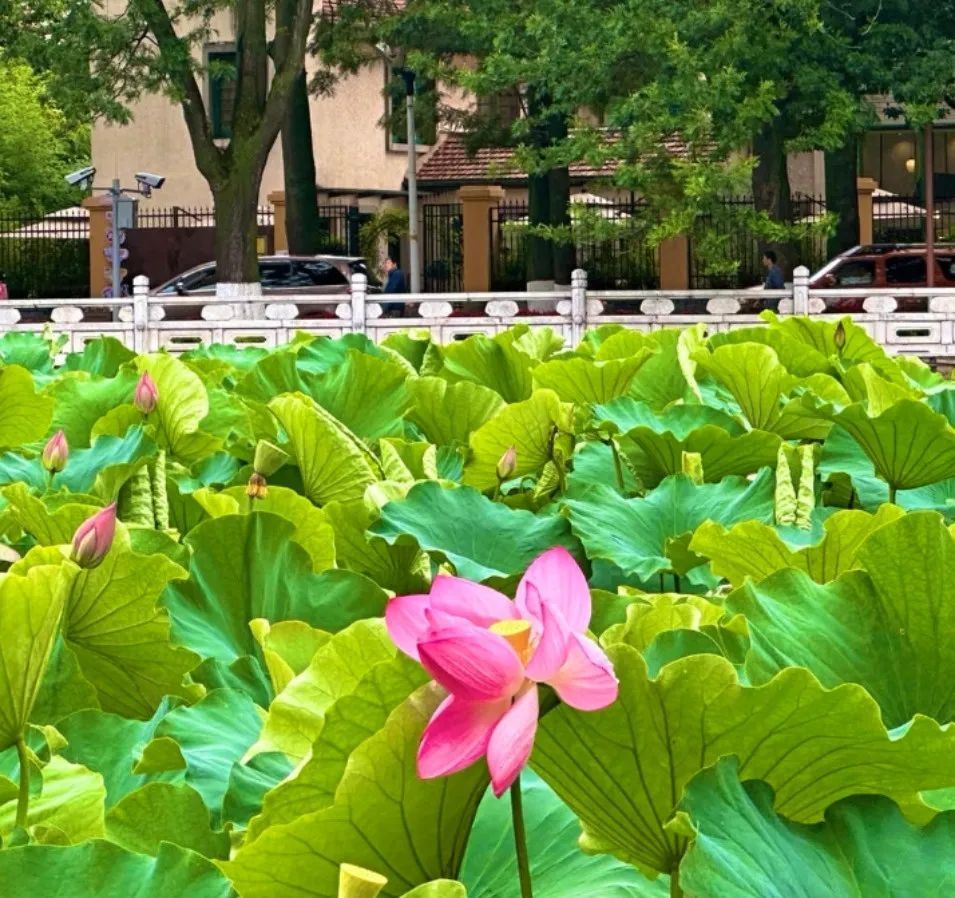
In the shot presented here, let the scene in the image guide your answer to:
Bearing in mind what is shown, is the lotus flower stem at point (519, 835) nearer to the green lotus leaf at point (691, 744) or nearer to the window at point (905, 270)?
the green lotus leaf at point (691, 744)

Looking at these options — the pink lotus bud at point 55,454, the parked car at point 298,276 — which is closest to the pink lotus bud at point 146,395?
the pink lotus bud at point 55,454

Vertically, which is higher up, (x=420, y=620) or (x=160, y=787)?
(x=420, y=620)

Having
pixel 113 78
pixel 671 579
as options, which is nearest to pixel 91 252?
pixel 113 78

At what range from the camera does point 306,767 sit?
2.84 ft

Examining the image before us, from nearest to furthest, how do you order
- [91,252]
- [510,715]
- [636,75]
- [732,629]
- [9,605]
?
[510,715], [9,605], [732,629], [636,75], [91,252]

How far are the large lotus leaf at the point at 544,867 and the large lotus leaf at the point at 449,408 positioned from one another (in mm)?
1729

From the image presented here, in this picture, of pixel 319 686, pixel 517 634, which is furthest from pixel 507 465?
pixel 517 634

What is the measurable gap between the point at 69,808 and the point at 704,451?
139cm

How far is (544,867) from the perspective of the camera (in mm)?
886

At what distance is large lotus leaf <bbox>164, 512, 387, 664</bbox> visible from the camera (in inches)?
56.8

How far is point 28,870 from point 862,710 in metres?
0.37

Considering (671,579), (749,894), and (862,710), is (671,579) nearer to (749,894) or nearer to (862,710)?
(862,710)

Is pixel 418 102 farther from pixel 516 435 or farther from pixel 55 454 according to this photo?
pixel 55 454

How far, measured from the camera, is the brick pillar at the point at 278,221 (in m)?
32.1
